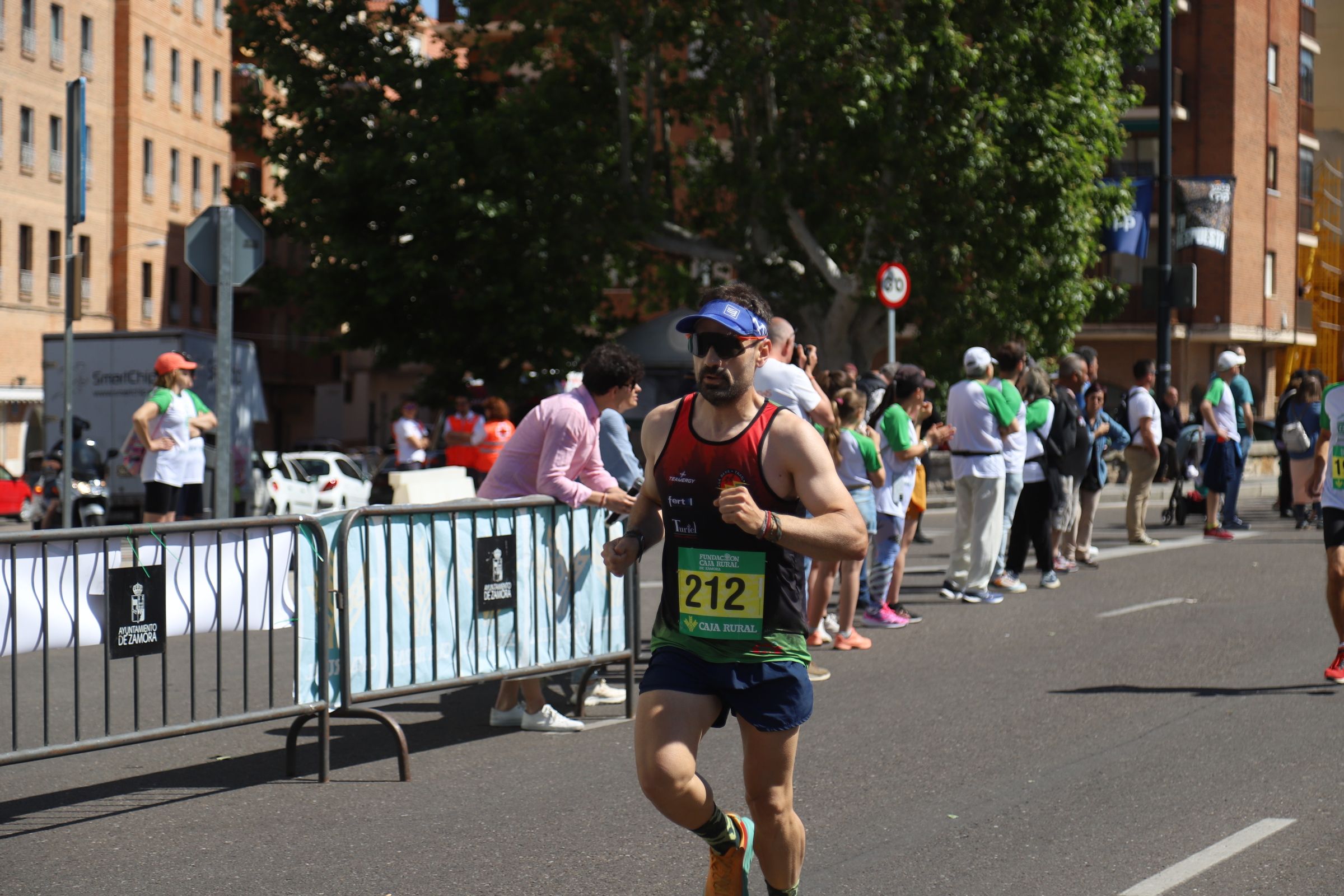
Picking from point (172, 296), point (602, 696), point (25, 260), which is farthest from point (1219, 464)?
point (172, 296)

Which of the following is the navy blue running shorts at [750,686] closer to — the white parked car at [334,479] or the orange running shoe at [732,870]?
the orange running shoe at [732,870]

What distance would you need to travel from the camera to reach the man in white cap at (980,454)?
1284cm

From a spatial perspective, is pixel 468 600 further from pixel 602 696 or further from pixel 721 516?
pixel 721 516

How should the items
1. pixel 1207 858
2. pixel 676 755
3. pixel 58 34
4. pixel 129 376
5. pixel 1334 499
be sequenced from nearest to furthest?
pixel 676 755, pixel 1207 858, pixel 1334 499, pixel 129 376, pixel 58 34

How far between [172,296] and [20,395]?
13697 mm

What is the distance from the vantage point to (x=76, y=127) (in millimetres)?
14492

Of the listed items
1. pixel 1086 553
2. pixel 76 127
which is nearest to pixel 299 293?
pixel 76 127

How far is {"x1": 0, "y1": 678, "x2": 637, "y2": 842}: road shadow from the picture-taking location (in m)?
6.62

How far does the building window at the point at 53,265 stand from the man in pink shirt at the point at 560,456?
49.1m

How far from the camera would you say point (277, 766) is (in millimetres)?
7508

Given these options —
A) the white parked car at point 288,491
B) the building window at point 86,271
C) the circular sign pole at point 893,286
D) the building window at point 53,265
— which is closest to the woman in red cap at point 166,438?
the circular sign pole at point 893,286

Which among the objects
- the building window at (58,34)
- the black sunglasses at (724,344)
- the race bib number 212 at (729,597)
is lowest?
the race bib number 212 at (729,597)

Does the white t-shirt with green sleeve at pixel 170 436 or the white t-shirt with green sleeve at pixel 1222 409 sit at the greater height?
the white t-shirt with green sleeve at pixel 1222 409

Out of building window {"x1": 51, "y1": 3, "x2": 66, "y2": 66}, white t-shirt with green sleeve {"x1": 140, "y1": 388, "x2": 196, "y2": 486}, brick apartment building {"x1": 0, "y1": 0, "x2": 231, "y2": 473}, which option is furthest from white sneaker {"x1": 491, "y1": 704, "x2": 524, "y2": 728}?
building window {"x1": 51, "y1": 3, "x2": 66, "y2": 66}
